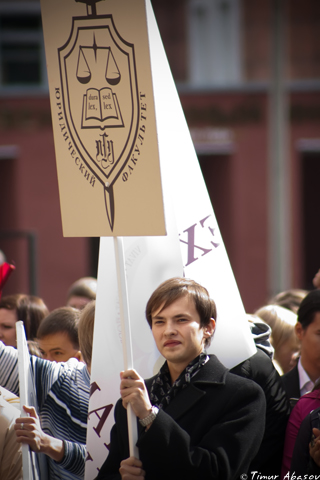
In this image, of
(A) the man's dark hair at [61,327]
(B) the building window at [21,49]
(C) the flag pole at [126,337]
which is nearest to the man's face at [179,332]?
(C) the flag pole at [126,337]

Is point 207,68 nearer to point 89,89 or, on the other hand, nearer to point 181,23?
point 181,23

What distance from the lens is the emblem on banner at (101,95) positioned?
2.30 m

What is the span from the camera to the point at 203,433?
2.26 meters

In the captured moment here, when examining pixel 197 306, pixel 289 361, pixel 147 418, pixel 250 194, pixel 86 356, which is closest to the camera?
pixel 147 418

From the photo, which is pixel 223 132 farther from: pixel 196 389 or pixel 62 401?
pixel 196 389

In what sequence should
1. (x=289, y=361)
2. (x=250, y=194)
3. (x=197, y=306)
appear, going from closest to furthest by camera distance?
(x=197, y=306), (x=289, y=361), (x=250, y=194)

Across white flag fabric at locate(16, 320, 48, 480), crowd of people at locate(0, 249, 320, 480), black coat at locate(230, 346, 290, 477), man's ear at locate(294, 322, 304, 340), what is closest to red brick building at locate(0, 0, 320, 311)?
man's ear at locate(294, 322, 304, 340)

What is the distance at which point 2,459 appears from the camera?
8.18 ft

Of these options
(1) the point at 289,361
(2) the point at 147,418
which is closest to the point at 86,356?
(2) the point at 147,418

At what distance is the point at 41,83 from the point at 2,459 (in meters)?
13.0

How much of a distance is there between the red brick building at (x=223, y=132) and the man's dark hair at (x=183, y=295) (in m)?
10.9

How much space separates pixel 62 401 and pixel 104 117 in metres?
1.13

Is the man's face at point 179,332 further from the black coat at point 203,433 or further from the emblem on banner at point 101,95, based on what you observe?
the emblem on banner at point 101,95

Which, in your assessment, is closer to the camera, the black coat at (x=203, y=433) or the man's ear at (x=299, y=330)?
the black coat at (x=203, y=433)
